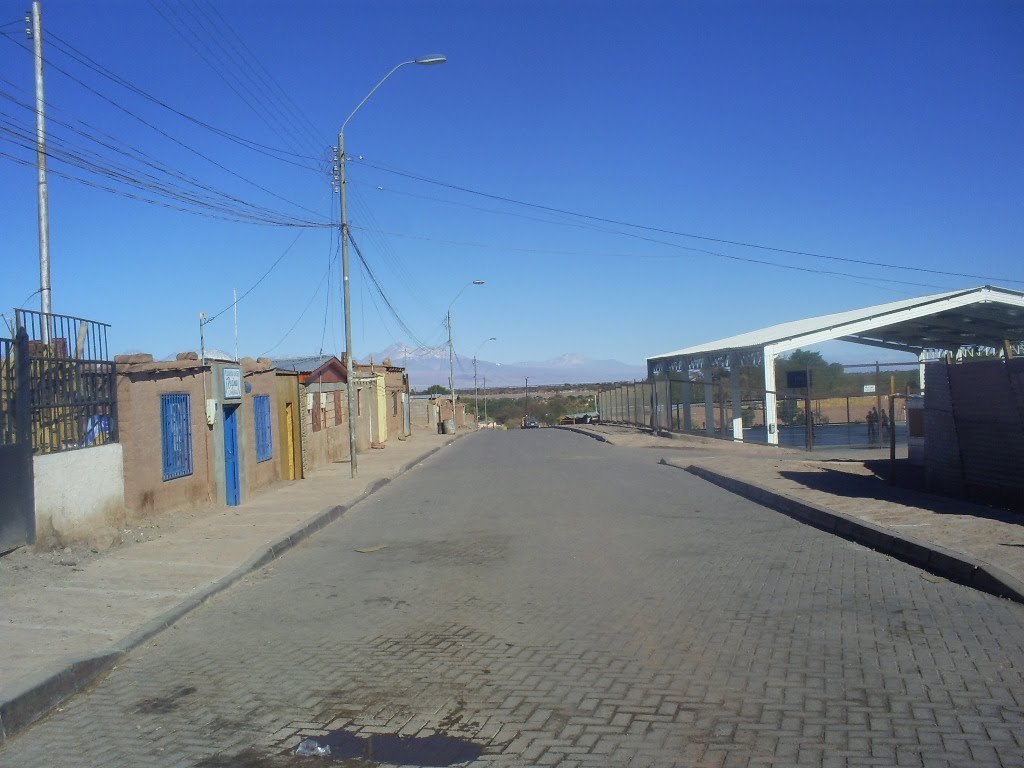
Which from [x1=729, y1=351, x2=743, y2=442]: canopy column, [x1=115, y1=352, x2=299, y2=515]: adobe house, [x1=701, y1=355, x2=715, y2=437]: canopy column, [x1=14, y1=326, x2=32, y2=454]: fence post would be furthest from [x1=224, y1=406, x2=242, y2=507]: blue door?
[x1=701, y1=355, x2=715, y2=437]: canopy column

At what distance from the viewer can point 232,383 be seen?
1723 cm

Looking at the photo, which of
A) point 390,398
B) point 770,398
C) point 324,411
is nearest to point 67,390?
point 324,411

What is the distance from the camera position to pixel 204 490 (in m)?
15.9

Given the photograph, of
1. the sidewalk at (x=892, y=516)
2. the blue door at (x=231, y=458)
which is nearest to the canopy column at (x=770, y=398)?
the sidewalk at (x=892, y=516)

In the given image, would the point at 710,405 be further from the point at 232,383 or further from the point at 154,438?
the point at 154,438

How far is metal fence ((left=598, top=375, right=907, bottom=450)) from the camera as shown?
27609 mm

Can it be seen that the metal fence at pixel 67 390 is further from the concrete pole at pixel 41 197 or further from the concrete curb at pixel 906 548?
the concrete curb at pixel 906 548

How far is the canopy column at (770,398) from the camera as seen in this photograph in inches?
1177

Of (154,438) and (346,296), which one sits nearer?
(154,438)

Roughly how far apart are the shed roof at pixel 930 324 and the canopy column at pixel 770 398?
26 centimetres

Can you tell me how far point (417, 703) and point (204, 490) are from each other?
36.9 ft

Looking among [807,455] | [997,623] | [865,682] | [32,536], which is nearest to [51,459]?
[32,536]

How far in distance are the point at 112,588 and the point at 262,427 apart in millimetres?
10892

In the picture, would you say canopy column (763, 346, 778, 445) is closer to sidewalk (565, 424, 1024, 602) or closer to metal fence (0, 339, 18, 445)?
sidewalk (565, 424, 1024, 602)
